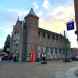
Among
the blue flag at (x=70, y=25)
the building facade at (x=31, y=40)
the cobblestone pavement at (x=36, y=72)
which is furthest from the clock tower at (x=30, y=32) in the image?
the cobblestone pavement at (x=36, y=72)

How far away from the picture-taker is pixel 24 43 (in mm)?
63500

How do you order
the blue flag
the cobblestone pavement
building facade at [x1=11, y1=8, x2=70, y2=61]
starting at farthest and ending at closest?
building facade at [x1=11, y1=8, x2=70, y2=61] < the blue flag < the cobblestone pavement

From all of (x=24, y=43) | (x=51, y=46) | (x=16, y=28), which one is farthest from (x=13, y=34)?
(x=51, y=46)

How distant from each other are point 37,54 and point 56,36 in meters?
14.2

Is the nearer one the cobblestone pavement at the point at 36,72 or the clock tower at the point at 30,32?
the cobblestone pavement at the point at 36,72

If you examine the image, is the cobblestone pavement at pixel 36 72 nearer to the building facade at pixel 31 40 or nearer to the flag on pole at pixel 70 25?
the flag on pole at pixel 70 25

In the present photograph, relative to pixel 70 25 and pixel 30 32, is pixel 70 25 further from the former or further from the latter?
pixel 30 32

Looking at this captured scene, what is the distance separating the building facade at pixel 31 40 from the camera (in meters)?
62.8

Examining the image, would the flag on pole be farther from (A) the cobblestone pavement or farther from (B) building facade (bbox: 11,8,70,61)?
(B) building facade (bbox: 11,8,70,61)

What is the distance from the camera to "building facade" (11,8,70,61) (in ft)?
206

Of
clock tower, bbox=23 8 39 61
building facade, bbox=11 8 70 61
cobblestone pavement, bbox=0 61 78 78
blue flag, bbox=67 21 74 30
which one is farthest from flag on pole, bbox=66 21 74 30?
clock tower, bbox=23 8 39 61

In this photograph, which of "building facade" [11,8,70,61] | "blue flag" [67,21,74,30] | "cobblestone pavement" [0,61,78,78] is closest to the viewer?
"cobblestone pavement" [0,61,78,78]

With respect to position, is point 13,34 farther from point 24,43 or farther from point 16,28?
point 24,43

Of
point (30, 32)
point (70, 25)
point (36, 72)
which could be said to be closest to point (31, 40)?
point (30, 32)
